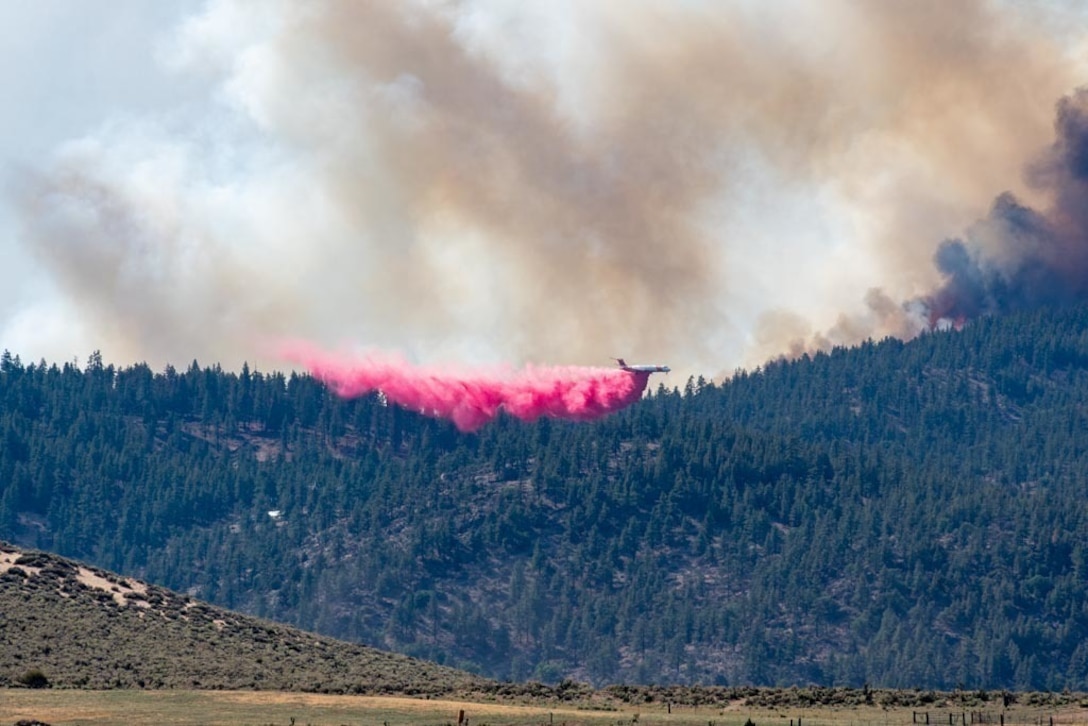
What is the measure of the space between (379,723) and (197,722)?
47.5 feet

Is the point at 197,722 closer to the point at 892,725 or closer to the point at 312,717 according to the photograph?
the point at 312,717

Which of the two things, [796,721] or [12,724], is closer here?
[12,724]

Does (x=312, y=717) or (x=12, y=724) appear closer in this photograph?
(x=12, y=724)

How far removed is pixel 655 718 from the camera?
19750 centimetres

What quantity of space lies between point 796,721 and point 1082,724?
76.1 ft

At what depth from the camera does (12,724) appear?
580ft

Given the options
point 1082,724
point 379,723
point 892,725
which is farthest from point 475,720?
point 1082,724

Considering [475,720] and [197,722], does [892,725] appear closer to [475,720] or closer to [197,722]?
[475,720]

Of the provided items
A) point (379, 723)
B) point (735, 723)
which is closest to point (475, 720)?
point (379, 723)

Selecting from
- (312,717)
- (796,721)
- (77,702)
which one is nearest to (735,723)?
(796,721)

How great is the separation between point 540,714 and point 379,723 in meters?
16.7

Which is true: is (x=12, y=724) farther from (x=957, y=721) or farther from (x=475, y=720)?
(x=957, y=721)

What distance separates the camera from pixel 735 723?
192 metres

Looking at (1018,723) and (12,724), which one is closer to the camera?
(12,724)
